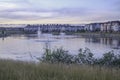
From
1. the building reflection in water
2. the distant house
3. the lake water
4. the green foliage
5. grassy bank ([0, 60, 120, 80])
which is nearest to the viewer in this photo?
grassy bank ([0, 60, 120, 80])

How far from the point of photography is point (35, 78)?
7.29 m

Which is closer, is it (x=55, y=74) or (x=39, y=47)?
(x=55, y=74)

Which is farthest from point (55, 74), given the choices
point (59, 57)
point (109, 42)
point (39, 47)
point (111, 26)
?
point (111, 26)

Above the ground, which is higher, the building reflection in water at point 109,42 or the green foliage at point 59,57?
the green foliage at point 59,57

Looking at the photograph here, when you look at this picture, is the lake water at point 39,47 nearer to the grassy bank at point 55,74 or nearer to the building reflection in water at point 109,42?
the building reflection in water at point 109,42

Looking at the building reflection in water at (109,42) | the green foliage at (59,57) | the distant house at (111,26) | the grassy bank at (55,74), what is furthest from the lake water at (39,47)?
the distant house at (111,26)

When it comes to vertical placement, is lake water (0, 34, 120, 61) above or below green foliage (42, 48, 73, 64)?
below

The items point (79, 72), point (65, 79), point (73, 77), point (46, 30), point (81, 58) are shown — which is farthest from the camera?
point (46, 30)

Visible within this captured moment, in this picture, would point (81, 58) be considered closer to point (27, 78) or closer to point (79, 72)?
point (79, 72)

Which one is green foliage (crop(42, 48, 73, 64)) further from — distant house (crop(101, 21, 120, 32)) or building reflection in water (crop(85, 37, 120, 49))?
distant house (crop(101, 21, 120, 32))

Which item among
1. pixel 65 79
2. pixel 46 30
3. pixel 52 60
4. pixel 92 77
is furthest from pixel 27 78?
pixel 46 30

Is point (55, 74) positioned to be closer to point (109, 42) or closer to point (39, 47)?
point (39, 47)

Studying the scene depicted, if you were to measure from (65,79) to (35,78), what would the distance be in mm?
778

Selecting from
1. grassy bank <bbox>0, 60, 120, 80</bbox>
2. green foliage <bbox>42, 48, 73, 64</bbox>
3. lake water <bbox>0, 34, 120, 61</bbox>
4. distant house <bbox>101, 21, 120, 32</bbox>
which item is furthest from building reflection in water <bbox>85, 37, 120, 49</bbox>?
distant house <bbox>101, 21, 120, 32</bbox>
